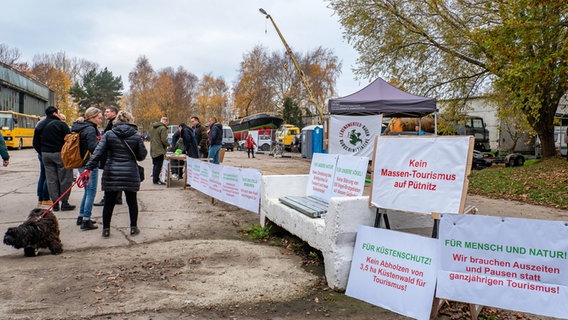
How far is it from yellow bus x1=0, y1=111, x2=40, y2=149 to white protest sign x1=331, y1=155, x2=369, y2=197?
2897cm

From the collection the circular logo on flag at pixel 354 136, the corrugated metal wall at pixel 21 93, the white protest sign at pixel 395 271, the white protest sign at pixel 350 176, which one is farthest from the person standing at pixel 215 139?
the corrugated metal wall at pixel 21 93

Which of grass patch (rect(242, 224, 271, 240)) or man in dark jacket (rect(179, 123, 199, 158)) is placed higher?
man in dark jacket (rect(179, 123, 199, 158))

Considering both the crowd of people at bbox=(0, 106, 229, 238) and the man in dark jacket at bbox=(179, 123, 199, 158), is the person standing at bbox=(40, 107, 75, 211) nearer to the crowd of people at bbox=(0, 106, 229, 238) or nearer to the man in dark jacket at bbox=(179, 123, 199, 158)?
the crowd of people at bbox=(0, 106, 229, 238)

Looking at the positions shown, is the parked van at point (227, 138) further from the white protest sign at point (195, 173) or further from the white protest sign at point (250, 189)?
the white protest sign at point (250, 189)

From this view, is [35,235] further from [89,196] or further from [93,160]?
[89,196]

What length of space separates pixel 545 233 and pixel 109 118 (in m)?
6.61

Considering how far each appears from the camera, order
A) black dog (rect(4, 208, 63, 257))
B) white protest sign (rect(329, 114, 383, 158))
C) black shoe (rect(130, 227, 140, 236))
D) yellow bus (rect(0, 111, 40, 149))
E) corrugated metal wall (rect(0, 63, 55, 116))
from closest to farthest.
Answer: black dog (rect(4, 208, 63, 257)), black shoe (rect(130, 227, 140, 236)), white protest sign (rect(329, 114, 383, 158)), yellow bus (rect(0, 111, 40, 149)), corrugated metal wall (rect(0, 63, 55, 116))

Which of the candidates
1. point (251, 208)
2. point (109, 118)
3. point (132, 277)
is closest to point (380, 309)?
point (132, 277)

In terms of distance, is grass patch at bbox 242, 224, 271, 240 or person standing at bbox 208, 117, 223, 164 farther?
person standing at bbox 208, 117, 223, 164

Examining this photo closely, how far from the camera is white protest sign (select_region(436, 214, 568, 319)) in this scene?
3004 mm

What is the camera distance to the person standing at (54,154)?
7184mm

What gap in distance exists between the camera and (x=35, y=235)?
4.91 m

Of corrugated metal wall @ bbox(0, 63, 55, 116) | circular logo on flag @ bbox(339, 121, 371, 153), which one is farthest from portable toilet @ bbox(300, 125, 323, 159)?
corrugated metal wall @ bbox(0, 63, 55, 116)

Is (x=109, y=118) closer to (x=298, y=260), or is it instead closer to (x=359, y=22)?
(x=298, y=260)
